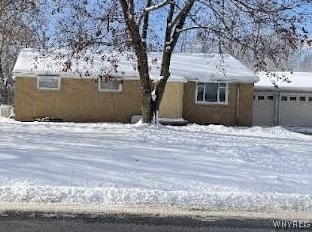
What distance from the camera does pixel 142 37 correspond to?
76.7ft

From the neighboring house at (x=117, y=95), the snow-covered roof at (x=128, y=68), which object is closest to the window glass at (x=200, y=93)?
the neighboring house at (x=117, y=95)

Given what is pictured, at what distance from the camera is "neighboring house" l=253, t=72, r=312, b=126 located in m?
35.6

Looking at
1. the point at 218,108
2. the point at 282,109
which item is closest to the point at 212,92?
the point at 218,108

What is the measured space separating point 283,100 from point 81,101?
12479mm

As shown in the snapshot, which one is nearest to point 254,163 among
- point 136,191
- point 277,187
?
point 277,187

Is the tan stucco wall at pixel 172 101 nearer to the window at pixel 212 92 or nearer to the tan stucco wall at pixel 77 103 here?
the window at pixel 212 92

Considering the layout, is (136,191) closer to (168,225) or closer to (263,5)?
(168,225)

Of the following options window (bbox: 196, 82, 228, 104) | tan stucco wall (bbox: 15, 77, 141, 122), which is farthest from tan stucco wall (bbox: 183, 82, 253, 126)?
tan stucco wall (bbox: 15, 77, 141, 122)

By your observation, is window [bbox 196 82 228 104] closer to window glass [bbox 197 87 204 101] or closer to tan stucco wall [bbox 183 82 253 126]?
window glass [bbox 197 87 204 101]

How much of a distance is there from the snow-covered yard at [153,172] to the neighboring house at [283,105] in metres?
17.1

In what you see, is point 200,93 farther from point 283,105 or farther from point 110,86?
point 283,105

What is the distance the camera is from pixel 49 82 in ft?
104

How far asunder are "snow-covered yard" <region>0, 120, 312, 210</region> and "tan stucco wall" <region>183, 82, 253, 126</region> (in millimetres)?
13324

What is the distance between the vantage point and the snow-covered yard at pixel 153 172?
9.37 metres
